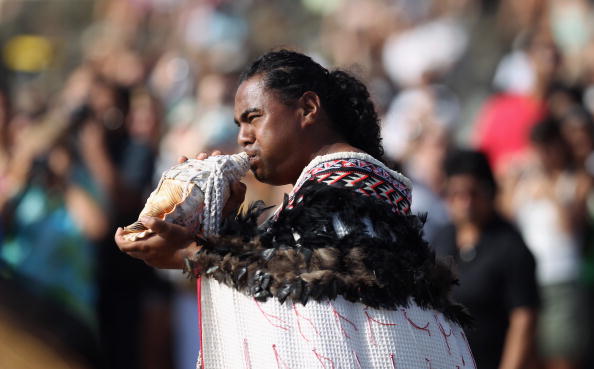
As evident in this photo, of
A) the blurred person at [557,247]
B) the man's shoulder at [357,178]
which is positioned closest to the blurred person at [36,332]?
the man's shoulder at [357,178]

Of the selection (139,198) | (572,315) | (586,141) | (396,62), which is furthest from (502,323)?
(396,62)

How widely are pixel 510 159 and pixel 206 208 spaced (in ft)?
17.0

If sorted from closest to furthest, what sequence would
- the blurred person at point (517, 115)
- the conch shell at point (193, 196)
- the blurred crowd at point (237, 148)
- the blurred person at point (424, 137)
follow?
1. the conch shell at point (193, 196)
2. the blurred crowd at point (237, 148)
3. the blurred person at point (424, 137)
4. the blurred person at point (517, 115)

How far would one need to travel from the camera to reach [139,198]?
7.37 m

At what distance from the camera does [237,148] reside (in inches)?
287

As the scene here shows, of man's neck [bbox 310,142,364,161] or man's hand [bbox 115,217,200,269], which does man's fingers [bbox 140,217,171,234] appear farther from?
man's neck [bbox 310,142,364,161]

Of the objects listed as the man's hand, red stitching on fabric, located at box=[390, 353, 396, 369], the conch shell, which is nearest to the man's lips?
the conch shell

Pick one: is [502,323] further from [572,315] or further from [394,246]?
[394,246]

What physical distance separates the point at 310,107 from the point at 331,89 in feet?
0.57

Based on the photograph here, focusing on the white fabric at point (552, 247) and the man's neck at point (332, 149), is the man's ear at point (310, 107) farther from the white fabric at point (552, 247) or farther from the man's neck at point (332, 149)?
the white fabric at point (552, 247)

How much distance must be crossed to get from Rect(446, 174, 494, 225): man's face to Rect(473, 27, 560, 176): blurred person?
6.18 ft

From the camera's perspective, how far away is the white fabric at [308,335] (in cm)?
308

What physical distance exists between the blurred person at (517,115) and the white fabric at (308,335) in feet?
16.4

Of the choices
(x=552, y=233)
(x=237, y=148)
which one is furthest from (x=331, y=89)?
(x=552, y=233)
